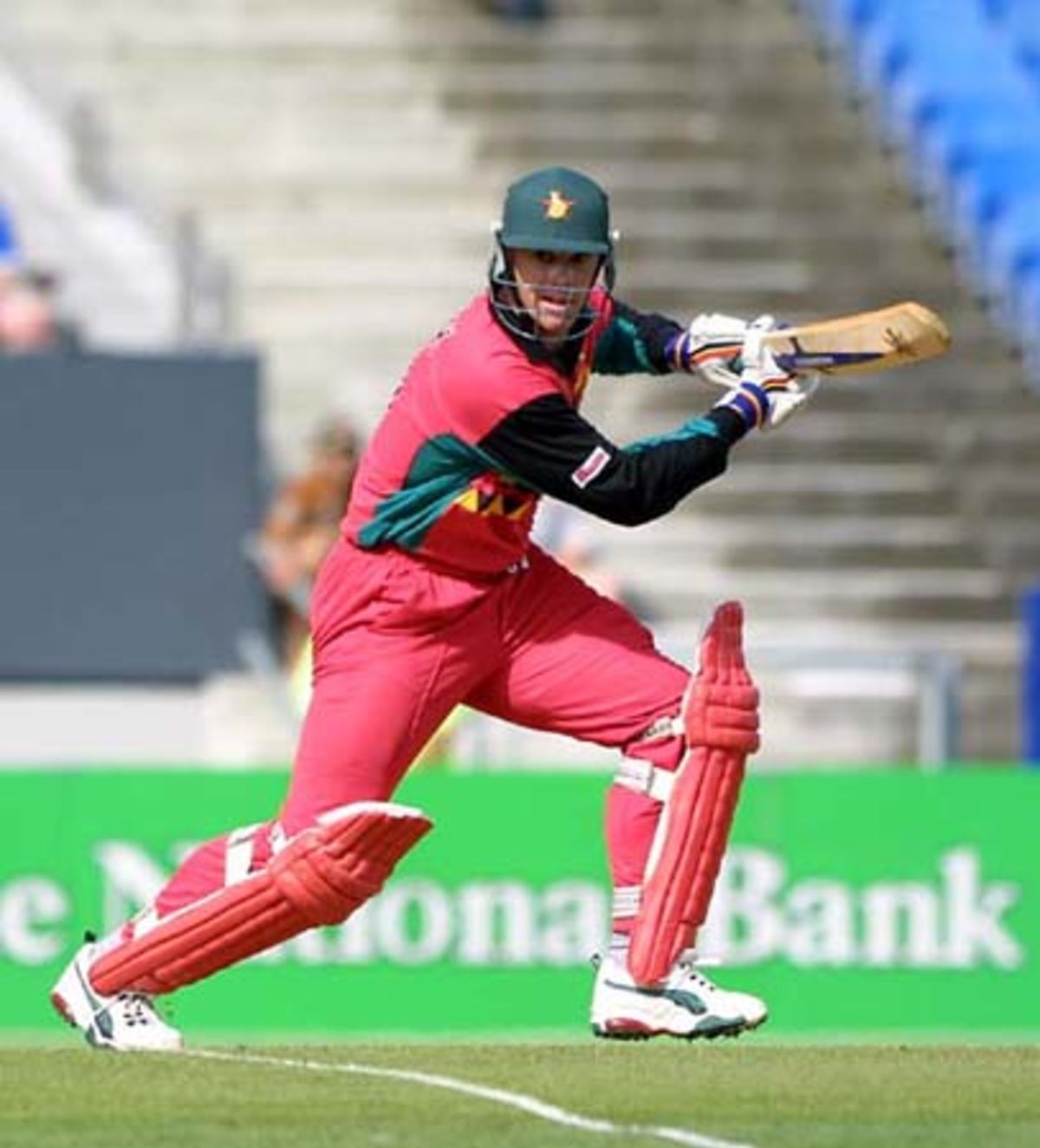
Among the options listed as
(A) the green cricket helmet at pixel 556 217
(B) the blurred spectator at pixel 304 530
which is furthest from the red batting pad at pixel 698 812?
(B) the blurred spectator at pixel 304 530

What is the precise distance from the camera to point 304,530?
16.2 m

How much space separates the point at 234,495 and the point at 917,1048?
7.32m

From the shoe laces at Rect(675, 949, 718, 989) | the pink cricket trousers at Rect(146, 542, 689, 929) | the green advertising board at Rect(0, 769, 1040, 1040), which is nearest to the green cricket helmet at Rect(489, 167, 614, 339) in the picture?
the pink cricket trousers at Rect(146, 542, 689, 929)

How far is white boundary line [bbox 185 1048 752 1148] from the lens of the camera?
785cm

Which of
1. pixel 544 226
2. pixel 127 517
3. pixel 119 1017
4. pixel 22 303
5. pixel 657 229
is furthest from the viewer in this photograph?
pixel 657 229

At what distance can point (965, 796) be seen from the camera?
14.5 metres

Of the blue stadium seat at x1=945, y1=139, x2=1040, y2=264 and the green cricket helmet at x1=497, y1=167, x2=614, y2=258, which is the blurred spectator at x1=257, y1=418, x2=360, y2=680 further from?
the green cricket helmet at x1=497, y1=167, x2=614, y2=258

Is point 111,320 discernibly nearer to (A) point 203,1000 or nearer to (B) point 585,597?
Result: (A) point 203,1000

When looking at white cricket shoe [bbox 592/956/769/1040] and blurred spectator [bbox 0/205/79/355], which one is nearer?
white cricket shoe [bbox 592/956/769/1040]

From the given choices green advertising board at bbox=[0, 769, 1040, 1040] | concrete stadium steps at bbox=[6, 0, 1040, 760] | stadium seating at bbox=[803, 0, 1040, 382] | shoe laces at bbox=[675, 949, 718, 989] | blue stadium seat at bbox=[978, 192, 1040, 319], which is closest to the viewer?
shoe laces at bbox=[675, 949, 718, 989]

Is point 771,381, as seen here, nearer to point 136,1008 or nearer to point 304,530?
point 136,1008

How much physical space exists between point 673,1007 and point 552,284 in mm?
1676

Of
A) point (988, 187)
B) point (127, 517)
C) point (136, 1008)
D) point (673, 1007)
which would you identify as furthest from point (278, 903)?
point (988, 187)

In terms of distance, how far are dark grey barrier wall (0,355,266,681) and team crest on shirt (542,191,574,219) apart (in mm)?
7556
